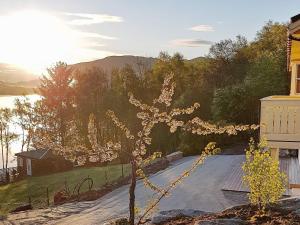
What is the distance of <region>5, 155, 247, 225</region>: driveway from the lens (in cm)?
1580

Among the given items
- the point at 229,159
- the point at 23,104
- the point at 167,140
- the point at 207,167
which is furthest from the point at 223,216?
the point at 23,104

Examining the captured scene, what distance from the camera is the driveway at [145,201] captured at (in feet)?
51.8

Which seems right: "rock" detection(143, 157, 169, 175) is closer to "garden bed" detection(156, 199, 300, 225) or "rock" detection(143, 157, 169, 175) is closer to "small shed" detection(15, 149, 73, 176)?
"garden bed" detection(156, 199, 300, 225)

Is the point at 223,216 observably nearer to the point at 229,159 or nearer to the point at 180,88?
the point at 229,159

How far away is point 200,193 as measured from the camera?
17906 mm

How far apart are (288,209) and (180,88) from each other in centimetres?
4121

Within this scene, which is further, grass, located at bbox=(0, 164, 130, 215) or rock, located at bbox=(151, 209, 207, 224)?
grass, located at bbox=(0, 164, 130, 215)

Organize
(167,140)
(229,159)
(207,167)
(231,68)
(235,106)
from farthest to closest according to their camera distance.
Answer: (231,68), (167,140), (235,106), (229,159), (207,167)

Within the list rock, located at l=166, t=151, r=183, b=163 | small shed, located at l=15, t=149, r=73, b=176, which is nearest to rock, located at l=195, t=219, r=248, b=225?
rock, located at l=166, t=151, r=183, b=163

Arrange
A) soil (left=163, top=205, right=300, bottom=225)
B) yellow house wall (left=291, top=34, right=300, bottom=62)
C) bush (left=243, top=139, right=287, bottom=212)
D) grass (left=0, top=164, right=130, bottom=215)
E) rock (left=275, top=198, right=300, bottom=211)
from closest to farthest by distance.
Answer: soil (left=163, top=205, right=300, bottom=225)
bush (left=243, top=139, right=287, bottom=212)
rock (left=275, top=198, right=300, bottom=211)
yellow house wall (left=291, top=34, right=300, bottom=62)
grass (left=0, top=164, right=130, bottom=215)

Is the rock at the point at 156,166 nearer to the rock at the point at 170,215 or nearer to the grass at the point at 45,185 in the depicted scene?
the grass at the point at 45,185

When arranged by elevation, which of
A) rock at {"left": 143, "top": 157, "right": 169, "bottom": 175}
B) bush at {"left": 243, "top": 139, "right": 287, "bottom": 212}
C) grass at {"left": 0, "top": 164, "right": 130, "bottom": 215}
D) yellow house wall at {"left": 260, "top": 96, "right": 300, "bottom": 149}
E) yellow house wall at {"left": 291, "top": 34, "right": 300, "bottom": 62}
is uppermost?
yellow house wall at {"left": 291, "top": 34, "right": 300, "bottom": 62}

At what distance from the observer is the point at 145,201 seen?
17.5 meters

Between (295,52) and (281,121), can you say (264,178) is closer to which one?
(281,121)
